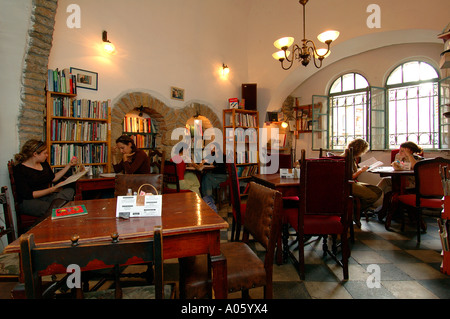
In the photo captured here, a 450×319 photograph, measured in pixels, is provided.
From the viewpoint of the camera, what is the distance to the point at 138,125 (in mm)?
4699

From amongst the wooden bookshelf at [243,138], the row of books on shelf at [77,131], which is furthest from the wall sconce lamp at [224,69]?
the row of books on shelf at [77,131]

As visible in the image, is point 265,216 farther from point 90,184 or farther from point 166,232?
point 90,184

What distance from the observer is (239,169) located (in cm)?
587

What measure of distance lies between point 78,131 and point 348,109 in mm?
5961

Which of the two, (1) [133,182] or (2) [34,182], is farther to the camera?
(2) [34,182]

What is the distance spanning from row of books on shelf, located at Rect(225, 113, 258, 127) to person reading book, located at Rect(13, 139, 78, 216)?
357 centimetres

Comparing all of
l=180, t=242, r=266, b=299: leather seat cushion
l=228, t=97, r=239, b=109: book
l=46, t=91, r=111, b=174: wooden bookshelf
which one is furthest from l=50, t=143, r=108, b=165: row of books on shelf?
l=228, t=97, r=239, b=109: book

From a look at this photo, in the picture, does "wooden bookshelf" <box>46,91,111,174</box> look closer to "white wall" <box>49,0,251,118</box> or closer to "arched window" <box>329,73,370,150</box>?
"white wall" <box>49,0,251,118</box>

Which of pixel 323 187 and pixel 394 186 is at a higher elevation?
pixel 323 187

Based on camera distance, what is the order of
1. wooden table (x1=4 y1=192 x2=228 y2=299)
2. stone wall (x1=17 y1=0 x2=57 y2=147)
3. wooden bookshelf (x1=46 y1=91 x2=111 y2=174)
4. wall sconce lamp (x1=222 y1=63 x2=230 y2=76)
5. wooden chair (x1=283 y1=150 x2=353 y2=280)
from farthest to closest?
wall sconce lamp (x1=222 y1=63 x2=230 y2=76) → wooden bookshelf (x1=46 y1=91 x2=111 y2=174) → stone wall (x1=17 y1=0 x2=57 y2=147) → wooden chair (x1=283 y1=150 x2=353 y2=280) → wooden table (x1=4 y1=192 x2=228 y2=299)

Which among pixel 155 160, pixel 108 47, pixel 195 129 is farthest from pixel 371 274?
pixel 108 47

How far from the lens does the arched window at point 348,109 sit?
6.41m

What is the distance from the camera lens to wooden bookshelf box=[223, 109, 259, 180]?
19.1ft

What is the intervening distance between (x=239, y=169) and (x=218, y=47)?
8.96 feet
